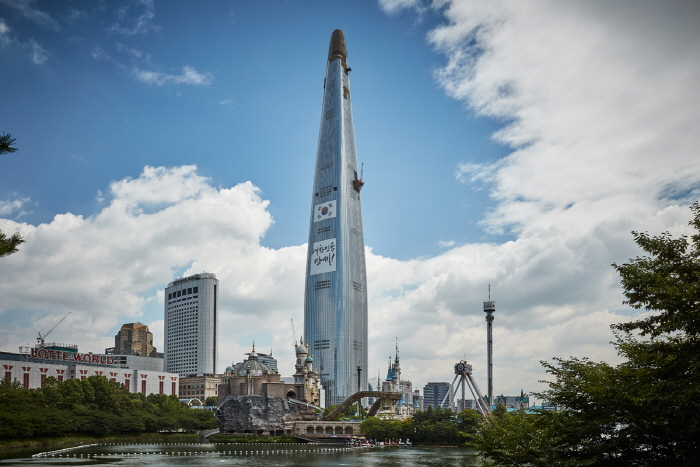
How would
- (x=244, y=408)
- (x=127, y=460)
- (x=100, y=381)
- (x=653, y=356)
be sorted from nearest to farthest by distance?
(x=653, y=356)
(x=127, y=460)
(x=100, y=381)
(x=244, y=408)

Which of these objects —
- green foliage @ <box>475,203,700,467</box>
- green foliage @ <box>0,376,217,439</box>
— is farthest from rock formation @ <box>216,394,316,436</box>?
green foliage @ <box>475,203,700,467</box>

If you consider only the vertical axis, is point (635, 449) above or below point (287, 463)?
above

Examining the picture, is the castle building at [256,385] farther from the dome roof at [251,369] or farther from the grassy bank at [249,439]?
the grassy bank at [249,439]

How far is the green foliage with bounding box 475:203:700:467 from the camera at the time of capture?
25.1 metres

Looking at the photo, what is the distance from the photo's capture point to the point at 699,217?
27.8m

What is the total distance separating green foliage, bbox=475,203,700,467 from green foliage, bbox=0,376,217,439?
10562 centimetres

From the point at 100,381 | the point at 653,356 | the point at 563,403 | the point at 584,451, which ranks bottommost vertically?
the point at 100,381

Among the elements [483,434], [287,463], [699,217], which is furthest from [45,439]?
[699,217]

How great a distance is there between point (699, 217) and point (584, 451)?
12.6 meters

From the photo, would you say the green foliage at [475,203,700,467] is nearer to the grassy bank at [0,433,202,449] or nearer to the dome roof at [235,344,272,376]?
the grassy bank at [0,433,202,449]

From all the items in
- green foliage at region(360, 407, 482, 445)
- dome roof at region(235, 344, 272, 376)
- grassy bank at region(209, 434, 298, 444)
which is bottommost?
grassy bank at region(209, 434, 298, 444)

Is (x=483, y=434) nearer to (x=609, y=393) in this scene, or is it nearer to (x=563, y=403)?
(x=563, y=403)

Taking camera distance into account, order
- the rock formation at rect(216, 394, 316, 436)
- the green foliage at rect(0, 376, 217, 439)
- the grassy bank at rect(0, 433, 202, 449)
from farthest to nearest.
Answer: the rock formation at rect(216, 394, 316, 436) → the green foliage at rect(0, 376, 217, 439) → the grassy bank at rect(0, 433, 202, 449)

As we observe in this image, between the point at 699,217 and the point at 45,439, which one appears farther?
the point at 45,439
